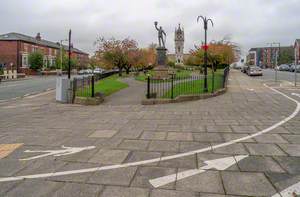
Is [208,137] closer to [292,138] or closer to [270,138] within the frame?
[270,138]

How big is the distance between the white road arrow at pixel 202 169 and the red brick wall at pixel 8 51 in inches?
2439

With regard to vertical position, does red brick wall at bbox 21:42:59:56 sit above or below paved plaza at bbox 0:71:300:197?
above

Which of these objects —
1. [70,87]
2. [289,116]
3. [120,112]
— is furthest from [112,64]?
[289,116]

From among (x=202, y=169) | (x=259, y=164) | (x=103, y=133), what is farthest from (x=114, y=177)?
(x=103, y=133)

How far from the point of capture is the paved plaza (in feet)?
13.8

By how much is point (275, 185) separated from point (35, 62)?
62.8m

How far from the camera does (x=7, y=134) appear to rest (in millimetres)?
7941

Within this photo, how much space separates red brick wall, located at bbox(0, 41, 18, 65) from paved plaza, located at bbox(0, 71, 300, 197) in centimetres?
5534

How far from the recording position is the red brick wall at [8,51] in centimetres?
6000

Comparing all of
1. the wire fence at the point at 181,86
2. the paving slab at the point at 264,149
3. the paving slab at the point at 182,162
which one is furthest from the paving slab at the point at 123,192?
the wire fence at the point at 181,86

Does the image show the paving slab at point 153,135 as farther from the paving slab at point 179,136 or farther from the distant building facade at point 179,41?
the distant building facade at point 179,41

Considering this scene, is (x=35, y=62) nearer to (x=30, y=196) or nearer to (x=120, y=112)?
(x=120, y=112)

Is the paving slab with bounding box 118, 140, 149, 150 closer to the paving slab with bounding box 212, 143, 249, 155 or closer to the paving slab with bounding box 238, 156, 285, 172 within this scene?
the paving slab with bounding box 212, 143, 249, 155

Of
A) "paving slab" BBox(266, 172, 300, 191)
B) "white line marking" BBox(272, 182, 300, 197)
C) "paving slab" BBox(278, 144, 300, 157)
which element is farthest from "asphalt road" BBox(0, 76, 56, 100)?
"white line marking" BBox(272, 182, 300, 197)
